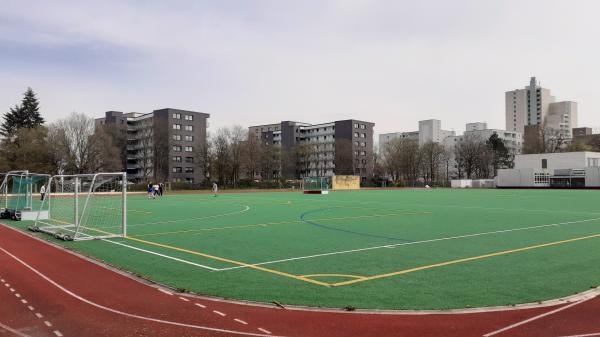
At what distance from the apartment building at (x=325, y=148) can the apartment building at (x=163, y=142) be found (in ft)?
50.8

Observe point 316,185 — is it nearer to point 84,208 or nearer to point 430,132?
point 84,208

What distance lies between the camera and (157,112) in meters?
109

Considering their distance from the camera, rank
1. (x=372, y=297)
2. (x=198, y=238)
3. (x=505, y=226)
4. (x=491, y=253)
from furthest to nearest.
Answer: (x=505, y=226)
(x=198, y=238)
(x=491, y=253)
(x=372, y=297)

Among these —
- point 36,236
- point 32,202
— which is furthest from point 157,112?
point 36,236

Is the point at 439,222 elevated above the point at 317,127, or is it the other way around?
the point at 317,127

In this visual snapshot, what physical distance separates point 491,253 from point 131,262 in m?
9.73

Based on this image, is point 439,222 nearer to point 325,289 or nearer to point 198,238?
point 198,238

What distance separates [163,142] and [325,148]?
169 ft

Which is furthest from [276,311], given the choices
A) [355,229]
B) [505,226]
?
[505,226]

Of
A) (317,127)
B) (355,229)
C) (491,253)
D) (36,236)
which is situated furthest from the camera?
(317,127)

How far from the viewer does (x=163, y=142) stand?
10138 cm

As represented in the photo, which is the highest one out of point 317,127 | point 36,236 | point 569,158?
point 317,127

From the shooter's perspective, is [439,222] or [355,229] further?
[439,222]

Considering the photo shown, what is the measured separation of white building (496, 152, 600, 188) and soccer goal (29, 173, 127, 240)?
87491 mm
